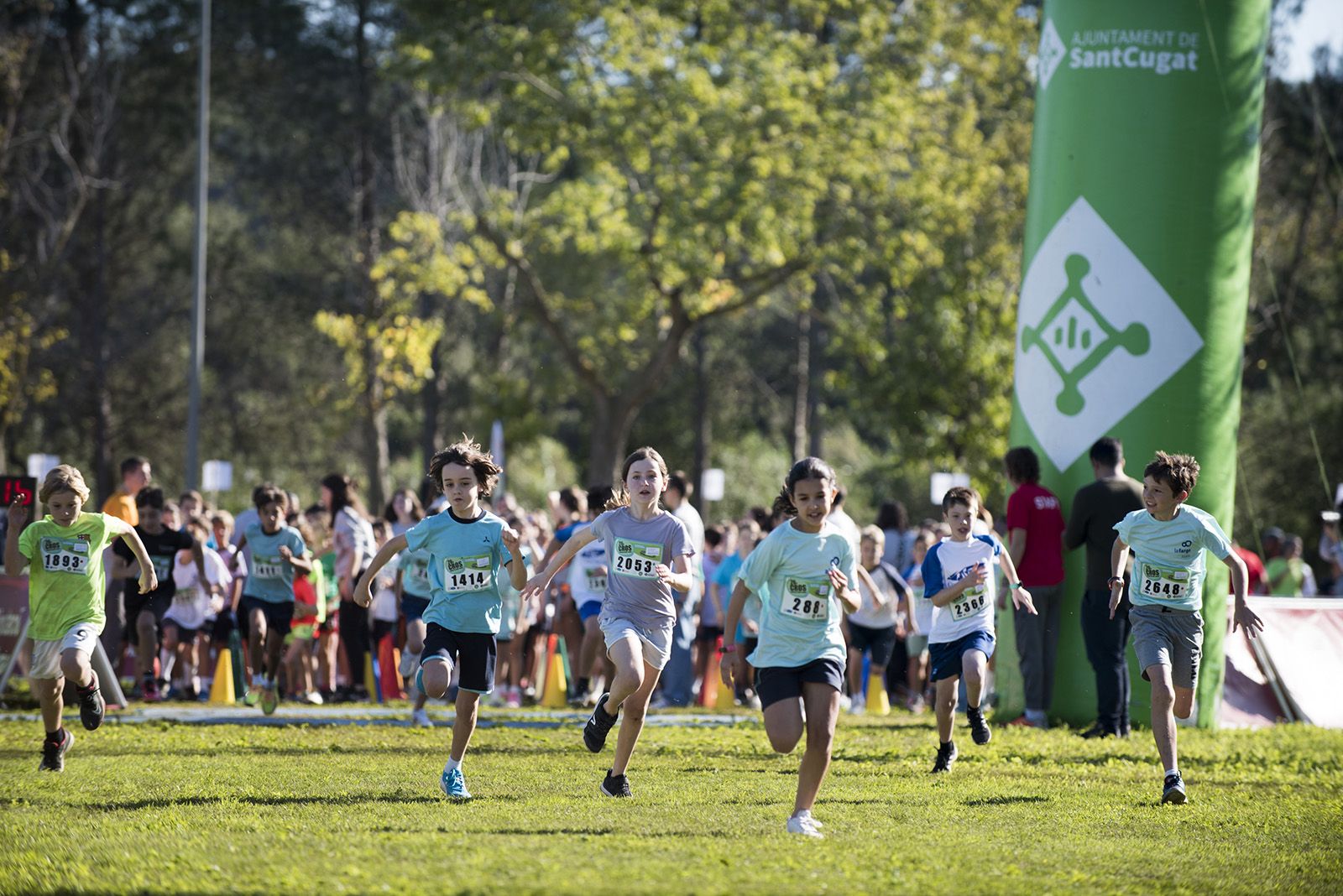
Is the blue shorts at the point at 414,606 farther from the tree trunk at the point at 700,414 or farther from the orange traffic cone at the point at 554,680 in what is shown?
the tree trunk at the point at 700,414

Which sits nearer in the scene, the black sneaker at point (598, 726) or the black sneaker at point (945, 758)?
the black sneaker at point (598, 726)

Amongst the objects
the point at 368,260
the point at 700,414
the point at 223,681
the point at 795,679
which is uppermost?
the point at 368,260

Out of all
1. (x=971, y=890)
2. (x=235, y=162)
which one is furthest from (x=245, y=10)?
(x=971, y=890)

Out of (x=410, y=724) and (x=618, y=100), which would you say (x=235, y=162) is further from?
(x=410, y=724)

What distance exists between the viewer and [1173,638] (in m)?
9.98

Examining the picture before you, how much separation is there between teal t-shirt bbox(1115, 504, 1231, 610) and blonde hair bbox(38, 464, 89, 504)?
6.39 m

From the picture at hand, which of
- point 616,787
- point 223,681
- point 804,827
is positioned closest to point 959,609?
point 616,787

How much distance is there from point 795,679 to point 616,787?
177 centimetres

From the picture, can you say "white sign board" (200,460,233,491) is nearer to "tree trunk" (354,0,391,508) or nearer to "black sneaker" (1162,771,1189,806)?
"tree trunk" (354,0,391,508)

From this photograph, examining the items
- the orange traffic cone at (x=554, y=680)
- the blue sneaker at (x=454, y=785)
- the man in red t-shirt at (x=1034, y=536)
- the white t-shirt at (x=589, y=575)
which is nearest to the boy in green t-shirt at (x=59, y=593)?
the blue sneaker at (x=454, y=785)

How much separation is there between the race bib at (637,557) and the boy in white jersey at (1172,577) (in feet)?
9.33

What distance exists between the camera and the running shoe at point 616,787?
9320 mm

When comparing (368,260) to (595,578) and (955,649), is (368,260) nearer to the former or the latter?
(595,578)

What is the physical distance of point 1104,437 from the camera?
14.0 m
